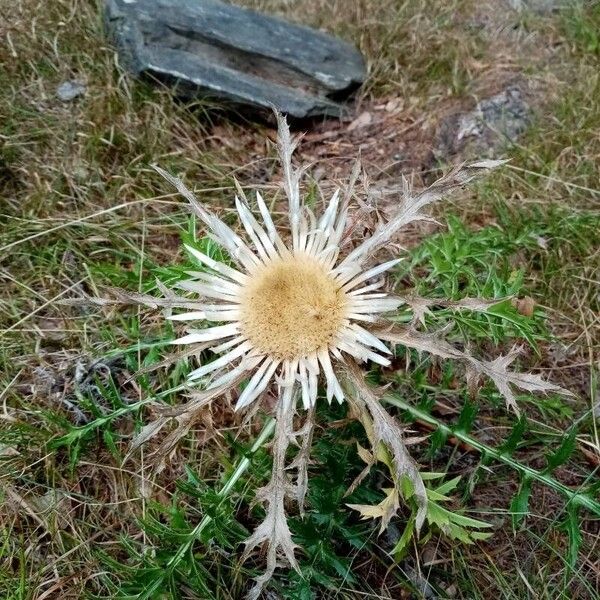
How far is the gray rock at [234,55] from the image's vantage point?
2820 mm

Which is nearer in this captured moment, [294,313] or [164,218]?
[294,313]

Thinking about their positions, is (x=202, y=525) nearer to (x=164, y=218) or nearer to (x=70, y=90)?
(x=164, y=218)

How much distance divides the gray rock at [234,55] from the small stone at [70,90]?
0.21 metres

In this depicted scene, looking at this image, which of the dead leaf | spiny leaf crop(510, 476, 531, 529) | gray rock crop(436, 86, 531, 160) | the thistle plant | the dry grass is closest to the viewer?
the thistle plant

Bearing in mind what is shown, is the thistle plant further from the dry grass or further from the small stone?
the small stone

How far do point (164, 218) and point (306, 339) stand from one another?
3.56 feet

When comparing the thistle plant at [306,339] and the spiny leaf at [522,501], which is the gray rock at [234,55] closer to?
the thistle plant at [306,339]

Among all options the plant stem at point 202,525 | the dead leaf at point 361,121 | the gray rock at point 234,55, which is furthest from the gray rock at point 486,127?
the plant stem at point 202,525

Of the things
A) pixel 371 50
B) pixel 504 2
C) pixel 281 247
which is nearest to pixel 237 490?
pixel 281 247

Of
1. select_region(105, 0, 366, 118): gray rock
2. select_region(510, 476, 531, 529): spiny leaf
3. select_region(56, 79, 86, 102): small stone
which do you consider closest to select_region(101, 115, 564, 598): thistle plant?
select_region(510, 476, 531, 529): spiny leaf

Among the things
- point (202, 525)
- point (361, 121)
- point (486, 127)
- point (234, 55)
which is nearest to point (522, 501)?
point (202, 525)

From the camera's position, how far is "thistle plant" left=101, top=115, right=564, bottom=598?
4.70ft

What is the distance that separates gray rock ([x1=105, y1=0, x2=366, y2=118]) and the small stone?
0.21 metres

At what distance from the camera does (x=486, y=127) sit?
285 centimetres
